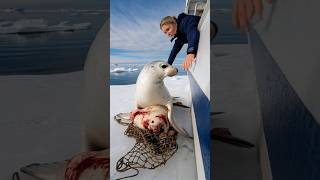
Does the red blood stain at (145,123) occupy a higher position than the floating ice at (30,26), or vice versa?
the floating ice at (30,26)

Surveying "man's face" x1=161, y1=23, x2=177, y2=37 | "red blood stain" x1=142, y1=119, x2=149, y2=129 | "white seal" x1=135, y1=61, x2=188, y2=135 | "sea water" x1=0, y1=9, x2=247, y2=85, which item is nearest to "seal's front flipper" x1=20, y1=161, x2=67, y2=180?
"sea water" x1=0, y1=9, x2=247, y2=85

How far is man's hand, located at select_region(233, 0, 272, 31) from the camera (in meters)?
0.68

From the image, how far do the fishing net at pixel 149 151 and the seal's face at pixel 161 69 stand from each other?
1.26 feet

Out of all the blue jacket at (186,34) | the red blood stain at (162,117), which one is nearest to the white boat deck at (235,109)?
the blue jacket at (186,34)

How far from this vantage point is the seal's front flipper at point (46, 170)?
137 cm

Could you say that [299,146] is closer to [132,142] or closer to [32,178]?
[32,178]

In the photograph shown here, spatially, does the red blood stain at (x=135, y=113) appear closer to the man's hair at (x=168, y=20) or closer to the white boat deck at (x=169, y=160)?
the white boat deck at (x=169, y=160)

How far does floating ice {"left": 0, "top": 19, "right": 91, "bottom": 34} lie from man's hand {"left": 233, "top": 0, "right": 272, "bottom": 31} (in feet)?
2.45

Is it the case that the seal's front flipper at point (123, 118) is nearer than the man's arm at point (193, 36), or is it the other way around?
the man's arm at point (193, 36)

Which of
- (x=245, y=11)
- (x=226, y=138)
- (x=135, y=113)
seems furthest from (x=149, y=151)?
(x=245, y=11)

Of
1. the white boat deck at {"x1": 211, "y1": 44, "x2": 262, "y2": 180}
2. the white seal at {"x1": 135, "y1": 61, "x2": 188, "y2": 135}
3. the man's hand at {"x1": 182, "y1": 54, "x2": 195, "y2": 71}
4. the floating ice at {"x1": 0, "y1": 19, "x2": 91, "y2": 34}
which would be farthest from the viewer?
the white seal at {"x1": 135, "y1": 61, "x2": 188, "y2": 135}

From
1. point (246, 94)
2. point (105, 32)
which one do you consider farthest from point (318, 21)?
point (105, 32)

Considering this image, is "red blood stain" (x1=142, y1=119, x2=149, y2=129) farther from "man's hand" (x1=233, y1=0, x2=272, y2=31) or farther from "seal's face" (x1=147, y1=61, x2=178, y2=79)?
"man's hand" (x1=233, y1=0, x2=272, y2=31)

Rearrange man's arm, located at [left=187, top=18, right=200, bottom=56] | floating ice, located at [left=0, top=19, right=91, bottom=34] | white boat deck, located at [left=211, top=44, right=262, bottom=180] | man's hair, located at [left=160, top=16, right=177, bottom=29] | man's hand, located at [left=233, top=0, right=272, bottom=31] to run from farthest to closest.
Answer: man's hair, located at [left=160, top=16, right=177, bottom=29] → man's arm, located at [left=187, top=18, right=200, bottom=56] → floating ice, located at [left=0, top=19, right=91, bottom=34] → white boat deck, located at [left=211, top=44, right=262, bottom=180] → man's hand, located at [left=233, top=0, right=272, bottom=31]
